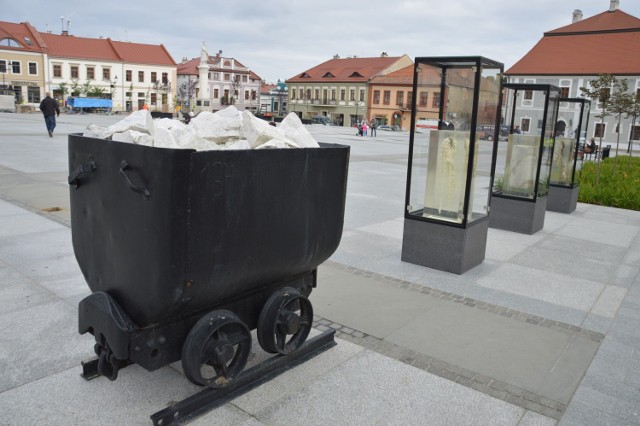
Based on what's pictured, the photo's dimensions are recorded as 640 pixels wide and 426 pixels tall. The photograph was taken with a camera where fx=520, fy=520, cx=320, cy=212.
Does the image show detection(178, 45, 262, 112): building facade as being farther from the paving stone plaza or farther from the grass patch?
the paving stone plaza

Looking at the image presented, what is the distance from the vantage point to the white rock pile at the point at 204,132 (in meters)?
2.76

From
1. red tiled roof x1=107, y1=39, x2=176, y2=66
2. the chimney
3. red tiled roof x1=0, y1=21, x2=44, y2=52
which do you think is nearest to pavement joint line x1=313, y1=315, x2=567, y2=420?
red tiled roof x1=0, y1=21, x2=44, y2=52

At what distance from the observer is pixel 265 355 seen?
369 cm

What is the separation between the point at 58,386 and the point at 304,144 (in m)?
2.13

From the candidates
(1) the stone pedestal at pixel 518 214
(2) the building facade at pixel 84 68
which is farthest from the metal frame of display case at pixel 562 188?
(2) the building facade at pixel 84 68

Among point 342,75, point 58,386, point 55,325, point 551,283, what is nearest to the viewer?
point 58,386

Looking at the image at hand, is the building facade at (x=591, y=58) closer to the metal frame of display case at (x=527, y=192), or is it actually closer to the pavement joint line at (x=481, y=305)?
the metal frame of display case at (x=527, y=192)

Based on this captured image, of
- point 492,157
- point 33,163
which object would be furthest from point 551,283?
point 33,163

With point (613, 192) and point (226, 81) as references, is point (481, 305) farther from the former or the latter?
point (226, 81)

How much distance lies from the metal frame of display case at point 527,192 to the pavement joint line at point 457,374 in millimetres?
5119

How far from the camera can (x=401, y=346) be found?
3982 mm

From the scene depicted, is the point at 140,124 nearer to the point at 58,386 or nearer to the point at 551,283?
the point at 58,386

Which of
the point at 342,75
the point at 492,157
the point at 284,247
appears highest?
the point at 342,75

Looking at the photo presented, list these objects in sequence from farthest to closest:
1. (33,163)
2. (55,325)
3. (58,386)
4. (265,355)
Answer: (33,163)
(55,325)
(265,355)
(58,386)
